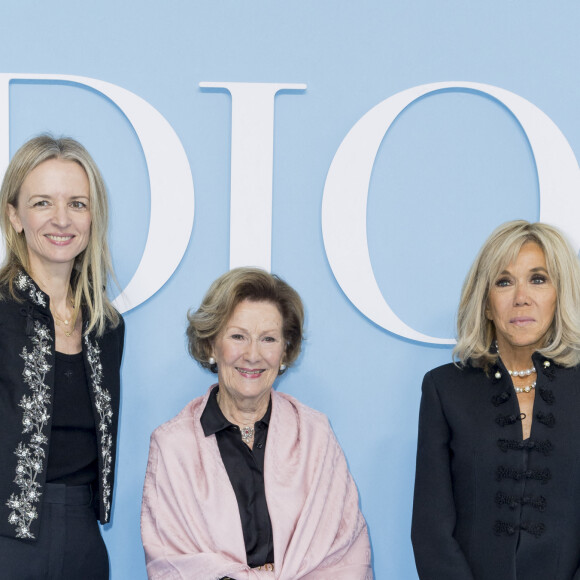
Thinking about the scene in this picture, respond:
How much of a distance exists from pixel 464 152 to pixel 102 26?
1347 millimetres

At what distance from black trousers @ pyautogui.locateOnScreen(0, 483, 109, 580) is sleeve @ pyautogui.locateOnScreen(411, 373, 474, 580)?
3.03 feet

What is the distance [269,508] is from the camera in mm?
2543

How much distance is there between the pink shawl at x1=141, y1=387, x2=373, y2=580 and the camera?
249cm

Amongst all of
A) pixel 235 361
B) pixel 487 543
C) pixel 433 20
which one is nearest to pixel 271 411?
pixel 235 361

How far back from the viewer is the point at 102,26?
10.1 ft

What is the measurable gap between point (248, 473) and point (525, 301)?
95cm

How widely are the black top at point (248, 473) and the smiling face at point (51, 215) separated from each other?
649 millimetres

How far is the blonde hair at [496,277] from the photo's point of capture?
2.45 meters

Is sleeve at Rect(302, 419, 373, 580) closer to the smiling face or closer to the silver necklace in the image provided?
the silver necklace

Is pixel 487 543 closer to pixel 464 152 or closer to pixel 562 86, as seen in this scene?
pixel 464 152

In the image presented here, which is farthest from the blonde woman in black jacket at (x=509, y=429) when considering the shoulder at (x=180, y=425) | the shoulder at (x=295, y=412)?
the shoulder at (x=180, y=425)

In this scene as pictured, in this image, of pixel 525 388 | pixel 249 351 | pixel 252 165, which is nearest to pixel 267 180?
pixel 252 165

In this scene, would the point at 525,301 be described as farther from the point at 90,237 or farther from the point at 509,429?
the point at 90,237

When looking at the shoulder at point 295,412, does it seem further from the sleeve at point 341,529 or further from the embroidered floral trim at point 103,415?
the embroidered floral trim at point 103,415
